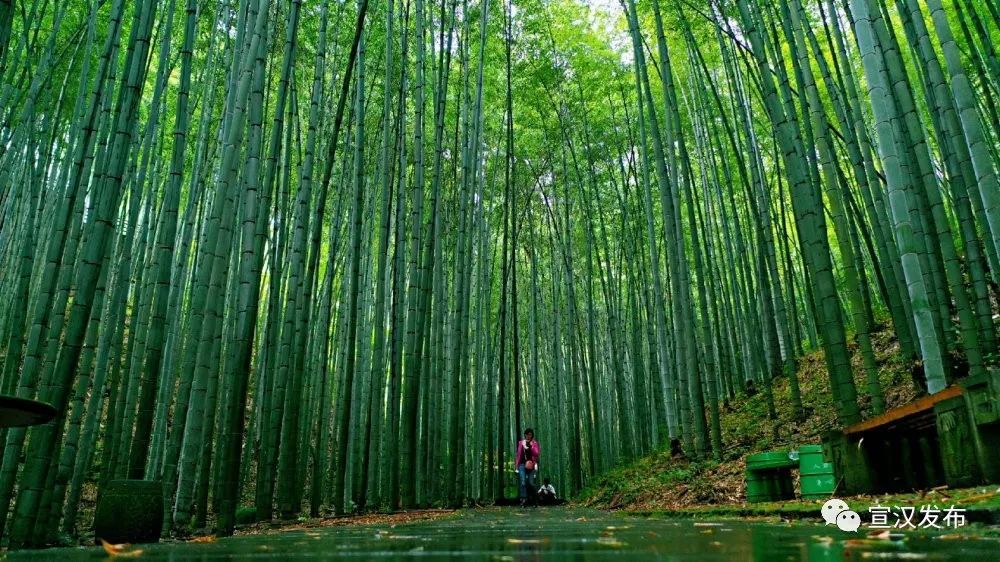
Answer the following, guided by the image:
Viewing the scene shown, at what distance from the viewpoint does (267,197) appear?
294cm

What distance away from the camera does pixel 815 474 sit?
2.96m

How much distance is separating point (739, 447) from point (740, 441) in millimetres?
226

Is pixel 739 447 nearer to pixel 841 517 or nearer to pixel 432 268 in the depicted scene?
pixel 432 268

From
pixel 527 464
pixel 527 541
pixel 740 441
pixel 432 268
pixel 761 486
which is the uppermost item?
pixel 432 268

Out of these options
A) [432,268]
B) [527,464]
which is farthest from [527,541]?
[527,464]

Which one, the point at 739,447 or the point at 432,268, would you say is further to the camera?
the point at 739,447

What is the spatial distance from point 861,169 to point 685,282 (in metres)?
1.56

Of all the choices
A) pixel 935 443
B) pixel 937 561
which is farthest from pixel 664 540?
pixel 935 443

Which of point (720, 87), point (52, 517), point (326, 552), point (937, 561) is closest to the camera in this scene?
point (937, 561)

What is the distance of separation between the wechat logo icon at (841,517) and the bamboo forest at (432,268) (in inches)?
3.7

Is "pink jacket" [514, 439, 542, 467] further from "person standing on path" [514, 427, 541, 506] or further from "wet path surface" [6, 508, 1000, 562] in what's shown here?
"wet path surface" [6, 508, 1000, 562]

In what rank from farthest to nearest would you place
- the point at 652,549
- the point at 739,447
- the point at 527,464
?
the point at 527,464
the point at 739,447
the point at 652,549

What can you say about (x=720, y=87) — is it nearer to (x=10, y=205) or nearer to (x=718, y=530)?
(x=718, y=530)

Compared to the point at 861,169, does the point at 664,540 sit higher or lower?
lower
